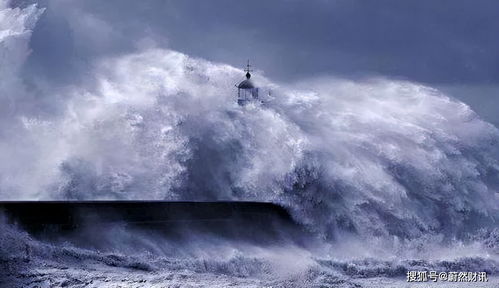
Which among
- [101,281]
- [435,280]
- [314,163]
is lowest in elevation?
[435,280]

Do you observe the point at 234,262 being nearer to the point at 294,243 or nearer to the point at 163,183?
the point at 294,243

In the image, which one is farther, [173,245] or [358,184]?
[358,184]

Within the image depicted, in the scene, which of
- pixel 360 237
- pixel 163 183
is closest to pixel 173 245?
pixel 360 237

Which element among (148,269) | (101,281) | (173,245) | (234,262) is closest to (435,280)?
(234,262)

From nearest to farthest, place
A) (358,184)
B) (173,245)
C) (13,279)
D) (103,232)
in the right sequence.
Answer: (13,279) < (103,232) < (173,245) < (358,184)

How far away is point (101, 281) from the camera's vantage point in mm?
12141

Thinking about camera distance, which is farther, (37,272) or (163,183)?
(163,183)

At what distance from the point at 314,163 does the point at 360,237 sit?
396 centimetres

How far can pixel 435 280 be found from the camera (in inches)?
702

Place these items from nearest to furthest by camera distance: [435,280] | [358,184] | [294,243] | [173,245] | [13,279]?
[13,279] < [173,245] < [435,280] < [294,243] < [358,184]

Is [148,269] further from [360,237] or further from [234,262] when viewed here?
[360,237]

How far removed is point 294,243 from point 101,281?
27.9 feet

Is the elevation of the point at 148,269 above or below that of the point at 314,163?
below

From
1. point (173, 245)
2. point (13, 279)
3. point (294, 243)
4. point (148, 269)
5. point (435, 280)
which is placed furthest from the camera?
point (294, 243)
